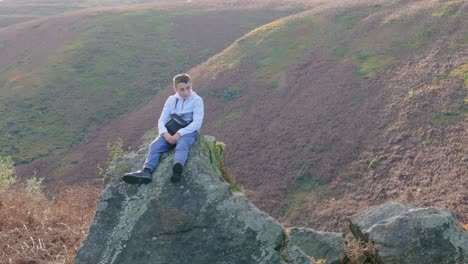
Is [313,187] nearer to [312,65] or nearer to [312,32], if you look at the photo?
[312,65]

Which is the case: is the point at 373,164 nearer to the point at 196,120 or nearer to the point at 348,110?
the point at 348,110

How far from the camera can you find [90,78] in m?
54.6

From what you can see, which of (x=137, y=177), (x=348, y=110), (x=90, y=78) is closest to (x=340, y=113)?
(x=348, y=110)

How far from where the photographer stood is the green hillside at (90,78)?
43634 mm

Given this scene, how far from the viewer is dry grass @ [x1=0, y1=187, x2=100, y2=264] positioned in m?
8.88

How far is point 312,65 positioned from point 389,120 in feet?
53.7

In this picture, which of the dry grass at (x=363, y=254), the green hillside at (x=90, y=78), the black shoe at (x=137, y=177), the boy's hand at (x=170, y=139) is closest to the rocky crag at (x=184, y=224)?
the black shoe at (x=137, y=177)

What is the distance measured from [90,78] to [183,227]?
50.6 metres

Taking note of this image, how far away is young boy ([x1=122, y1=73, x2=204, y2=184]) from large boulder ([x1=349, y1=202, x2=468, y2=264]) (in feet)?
15.4

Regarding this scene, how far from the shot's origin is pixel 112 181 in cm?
834

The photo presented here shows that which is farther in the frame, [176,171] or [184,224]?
[176,171]

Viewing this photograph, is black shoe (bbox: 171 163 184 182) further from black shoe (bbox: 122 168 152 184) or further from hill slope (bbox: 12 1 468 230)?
hill slope (bbox: 12 1 468 230)

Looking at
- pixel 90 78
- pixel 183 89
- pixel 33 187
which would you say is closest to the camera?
pixel 183 89

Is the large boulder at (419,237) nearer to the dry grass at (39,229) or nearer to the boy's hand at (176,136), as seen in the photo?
the boy's hand at (176,136)
